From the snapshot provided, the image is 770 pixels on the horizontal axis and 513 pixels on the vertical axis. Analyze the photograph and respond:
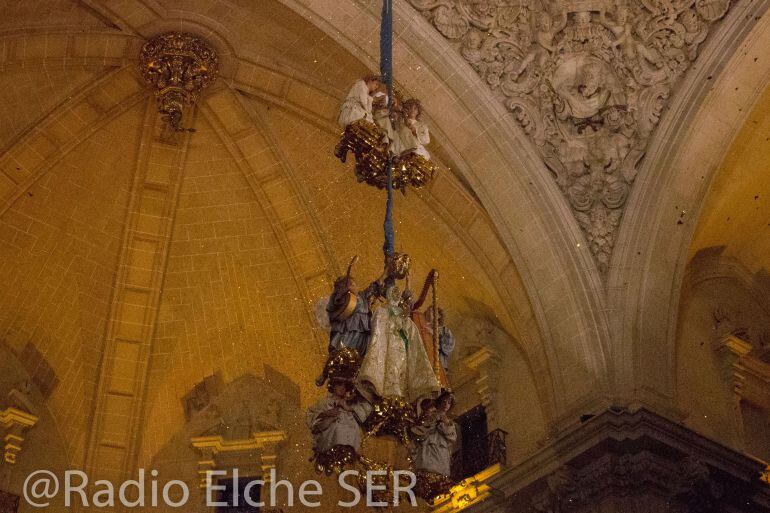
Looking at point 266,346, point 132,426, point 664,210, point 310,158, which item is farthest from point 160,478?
point 664,210

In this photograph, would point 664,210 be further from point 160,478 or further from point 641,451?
point 160,478

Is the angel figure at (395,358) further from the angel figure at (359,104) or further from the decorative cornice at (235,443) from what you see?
the decorative cornice at (235,443)

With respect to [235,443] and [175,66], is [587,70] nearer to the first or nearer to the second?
[175,66]

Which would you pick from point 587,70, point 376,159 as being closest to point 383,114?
point 376,159

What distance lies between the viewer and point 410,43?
41.3 feet

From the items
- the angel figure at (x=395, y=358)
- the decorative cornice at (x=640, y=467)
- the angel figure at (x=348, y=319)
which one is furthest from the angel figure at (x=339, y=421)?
the decorative cornice at (x=640, y=467)

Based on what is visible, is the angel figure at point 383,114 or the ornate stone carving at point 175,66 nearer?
the angel figure at point 383,114

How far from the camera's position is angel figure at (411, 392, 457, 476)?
9242 mm

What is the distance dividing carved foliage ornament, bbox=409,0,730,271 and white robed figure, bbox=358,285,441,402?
3.30 metres

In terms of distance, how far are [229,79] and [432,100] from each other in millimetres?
2674

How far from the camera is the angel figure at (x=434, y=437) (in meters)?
9.24

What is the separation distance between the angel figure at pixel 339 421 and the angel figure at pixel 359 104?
2.00 metres

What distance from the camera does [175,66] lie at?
13859 mm

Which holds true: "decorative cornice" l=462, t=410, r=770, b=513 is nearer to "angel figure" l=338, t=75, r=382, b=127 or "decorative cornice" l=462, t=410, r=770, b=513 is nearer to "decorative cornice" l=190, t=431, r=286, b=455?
"angel figure" l=338, t=75, r=382, b=127
